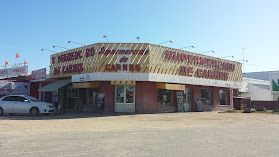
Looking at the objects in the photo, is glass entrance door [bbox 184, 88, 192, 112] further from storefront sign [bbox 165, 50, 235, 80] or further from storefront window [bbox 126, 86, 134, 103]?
storefront window [bbox 126, 86, 134, 103]

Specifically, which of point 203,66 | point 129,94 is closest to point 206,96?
point 203,66

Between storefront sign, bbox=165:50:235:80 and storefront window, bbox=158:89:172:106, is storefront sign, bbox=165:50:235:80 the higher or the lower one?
the higher one

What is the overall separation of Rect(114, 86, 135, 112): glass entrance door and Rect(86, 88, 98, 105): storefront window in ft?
8.53

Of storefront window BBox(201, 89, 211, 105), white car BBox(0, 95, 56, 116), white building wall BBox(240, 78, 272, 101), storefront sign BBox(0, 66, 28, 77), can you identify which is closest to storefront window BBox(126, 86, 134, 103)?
white car BBox(0, 95, 56, 116)

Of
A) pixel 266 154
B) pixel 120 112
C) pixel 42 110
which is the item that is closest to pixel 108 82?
pixel 120 112

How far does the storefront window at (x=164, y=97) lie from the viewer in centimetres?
2017

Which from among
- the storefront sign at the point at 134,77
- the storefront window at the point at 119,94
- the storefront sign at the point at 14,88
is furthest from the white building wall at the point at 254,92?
the storefront sign at the point at 14,88

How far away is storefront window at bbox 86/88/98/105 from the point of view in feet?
68.7

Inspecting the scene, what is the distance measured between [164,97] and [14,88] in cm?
1670

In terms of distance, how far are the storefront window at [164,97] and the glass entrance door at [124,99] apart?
8.14ft

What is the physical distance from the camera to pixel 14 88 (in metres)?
26.0

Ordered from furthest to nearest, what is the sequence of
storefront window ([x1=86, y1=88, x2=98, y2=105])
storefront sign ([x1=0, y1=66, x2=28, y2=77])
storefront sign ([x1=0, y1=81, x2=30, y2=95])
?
storefront sign ([x1=0, y1=66, x2=28, y2=77]) < storefront sign ([x1=0, y1=81, x2=30, y2=95]) < storefront window ([x1=86, y1=88, x2=98, y2=105])

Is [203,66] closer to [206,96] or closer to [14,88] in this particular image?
[206,96]

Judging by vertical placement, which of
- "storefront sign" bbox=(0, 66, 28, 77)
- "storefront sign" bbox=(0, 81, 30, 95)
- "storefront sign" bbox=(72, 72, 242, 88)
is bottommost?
"storefront sign" bbox=(0, 81, 30, 95)
